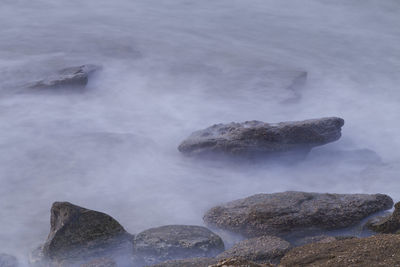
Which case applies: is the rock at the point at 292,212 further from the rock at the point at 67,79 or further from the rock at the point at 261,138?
the rock at the point at 67,79

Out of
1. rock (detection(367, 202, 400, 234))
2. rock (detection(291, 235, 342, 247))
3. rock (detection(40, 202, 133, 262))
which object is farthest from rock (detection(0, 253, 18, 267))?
rock (detection(367, 202, 400, 234))

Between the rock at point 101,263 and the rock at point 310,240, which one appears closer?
the rock at point 101,263

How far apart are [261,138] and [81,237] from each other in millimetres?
2429

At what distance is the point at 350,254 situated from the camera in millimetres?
3482

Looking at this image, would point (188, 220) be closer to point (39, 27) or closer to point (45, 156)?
point (45, 156)

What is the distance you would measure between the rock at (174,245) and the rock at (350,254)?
0.82 meters

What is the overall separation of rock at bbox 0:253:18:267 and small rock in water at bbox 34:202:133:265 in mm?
184

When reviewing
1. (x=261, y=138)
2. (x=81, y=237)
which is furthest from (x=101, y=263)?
(x=261, y=138)

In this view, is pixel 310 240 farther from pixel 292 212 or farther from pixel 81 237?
pixel 81 237

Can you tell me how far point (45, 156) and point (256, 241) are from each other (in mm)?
3285

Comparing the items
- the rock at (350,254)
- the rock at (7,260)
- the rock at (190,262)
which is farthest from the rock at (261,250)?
the rock at (7,260)

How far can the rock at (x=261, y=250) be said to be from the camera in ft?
13.9

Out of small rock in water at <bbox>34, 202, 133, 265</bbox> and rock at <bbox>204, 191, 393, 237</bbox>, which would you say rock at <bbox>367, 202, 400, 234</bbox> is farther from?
small rock in water at <bbox>34, 202, 133, 265</bbox>

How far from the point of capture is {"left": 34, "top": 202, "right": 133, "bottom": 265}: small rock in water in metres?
4.64
